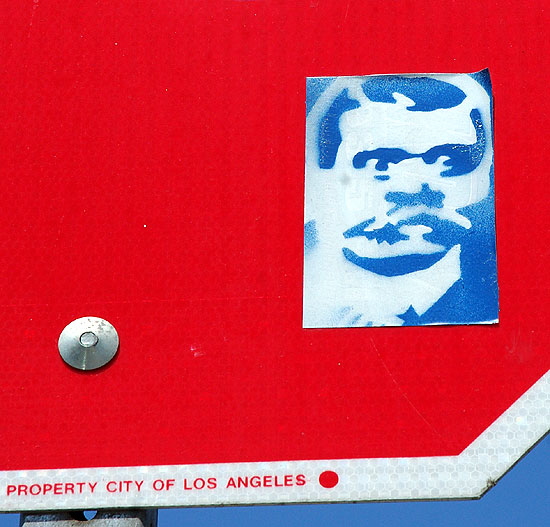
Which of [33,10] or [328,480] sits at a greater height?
[33,10]

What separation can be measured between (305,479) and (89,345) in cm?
96

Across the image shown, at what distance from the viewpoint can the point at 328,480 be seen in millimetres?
5496

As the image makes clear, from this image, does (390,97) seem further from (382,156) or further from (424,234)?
(424,234)

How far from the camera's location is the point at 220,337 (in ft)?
19.0

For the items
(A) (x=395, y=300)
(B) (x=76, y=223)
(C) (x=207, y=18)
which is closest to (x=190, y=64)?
(C) (x=207, y=18)

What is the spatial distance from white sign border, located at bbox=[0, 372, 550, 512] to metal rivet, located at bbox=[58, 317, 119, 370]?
413mm

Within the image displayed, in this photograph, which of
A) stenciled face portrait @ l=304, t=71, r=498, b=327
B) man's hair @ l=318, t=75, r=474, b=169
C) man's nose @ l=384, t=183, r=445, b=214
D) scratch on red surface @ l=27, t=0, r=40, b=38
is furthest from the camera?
scratch on red surface @ l=27, t=0, r=40, b=38

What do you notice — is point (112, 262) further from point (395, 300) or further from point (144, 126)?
point (395, 300)

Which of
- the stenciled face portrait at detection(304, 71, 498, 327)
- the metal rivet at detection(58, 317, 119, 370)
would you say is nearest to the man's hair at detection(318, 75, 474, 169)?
the stenciled face portrait at detection(304, 71, 498, 327)

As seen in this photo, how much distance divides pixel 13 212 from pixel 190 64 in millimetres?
907

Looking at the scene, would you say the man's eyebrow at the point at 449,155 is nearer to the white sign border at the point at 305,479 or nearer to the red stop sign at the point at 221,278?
the red stop sign at the point at 221,278

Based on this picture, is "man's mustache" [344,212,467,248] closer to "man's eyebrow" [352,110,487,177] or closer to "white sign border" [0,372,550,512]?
"man's eyebrow" [352,110,487,177]

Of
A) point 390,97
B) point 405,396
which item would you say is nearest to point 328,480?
point 405,396

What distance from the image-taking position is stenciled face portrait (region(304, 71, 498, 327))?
227 inches
